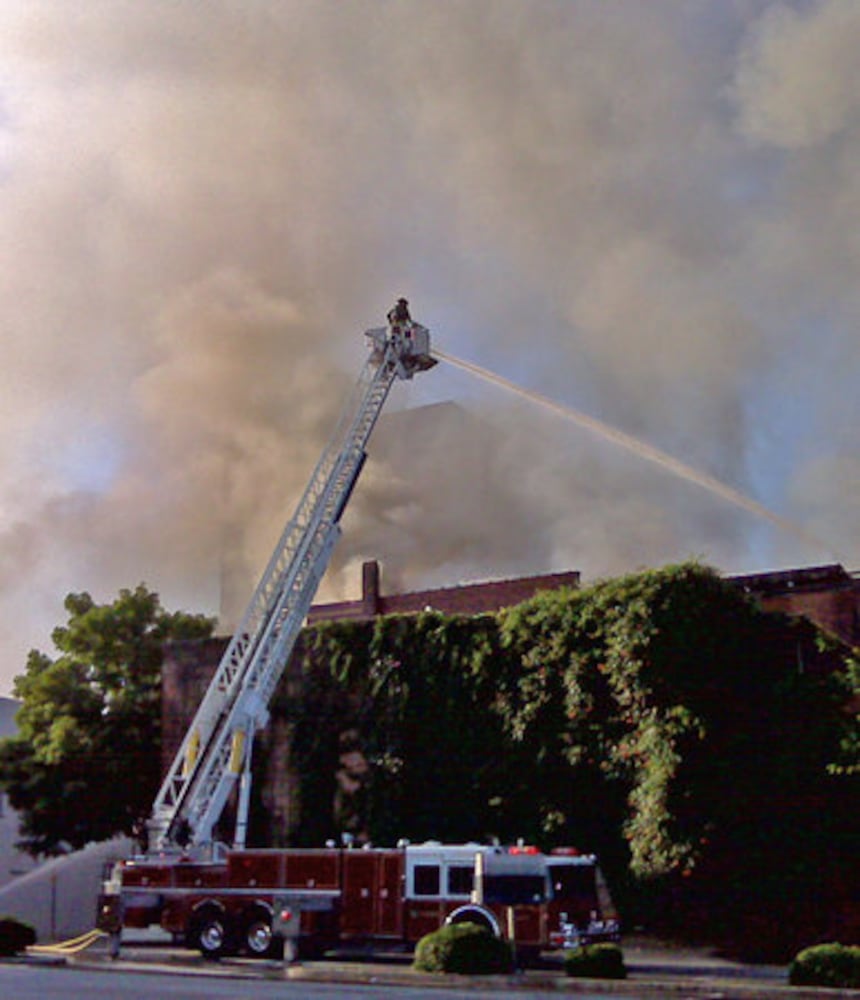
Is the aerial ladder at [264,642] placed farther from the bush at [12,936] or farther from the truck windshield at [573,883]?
the truck windshield at [573,883]

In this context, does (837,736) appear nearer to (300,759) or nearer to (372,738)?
(372,738)

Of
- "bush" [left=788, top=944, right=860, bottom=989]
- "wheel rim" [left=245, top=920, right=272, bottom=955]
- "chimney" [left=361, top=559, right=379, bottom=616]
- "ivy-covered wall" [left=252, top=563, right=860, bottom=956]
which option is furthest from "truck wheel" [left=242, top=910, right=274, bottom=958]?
"chimney" [left=361, top=559, right=379, bottom=616]

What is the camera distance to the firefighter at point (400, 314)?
117ft

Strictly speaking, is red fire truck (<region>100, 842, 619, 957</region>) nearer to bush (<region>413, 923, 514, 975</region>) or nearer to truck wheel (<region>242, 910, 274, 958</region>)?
truck wheel (<region>242, 910, 274, 958</region>)

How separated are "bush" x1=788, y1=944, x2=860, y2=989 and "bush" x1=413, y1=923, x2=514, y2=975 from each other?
4.76m

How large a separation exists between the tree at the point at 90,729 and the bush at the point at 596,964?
86.6 feet

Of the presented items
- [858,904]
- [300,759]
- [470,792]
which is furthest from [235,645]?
[858,904]

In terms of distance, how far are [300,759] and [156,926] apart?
28.9 ft

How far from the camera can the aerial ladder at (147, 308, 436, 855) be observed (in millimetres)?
31422

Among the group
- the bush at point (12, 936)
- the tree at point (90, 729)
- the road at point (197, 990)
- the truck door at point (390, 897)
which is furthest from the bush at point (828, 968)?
the tree at point (90, 729)

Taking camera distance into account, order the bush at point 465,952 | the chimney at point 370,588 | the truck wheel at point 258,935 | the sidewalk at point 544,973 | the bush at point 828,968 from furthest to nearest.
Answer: the chimney at point 370,588 → the truck wheel at point 258,935 → the bush at point 465,952 → the sidewalk at point 544,973 → the bush at point 828,968

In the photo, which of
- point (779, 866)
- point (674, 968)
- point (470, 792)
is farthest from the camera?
point (470, 792)

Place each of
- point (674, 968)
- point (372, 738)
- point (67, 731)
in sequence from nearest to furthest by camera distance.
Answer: point (674, 968) → point (372, 738) → point (67, 731)

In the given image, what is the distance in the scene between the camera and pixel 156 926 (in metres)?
28.0
